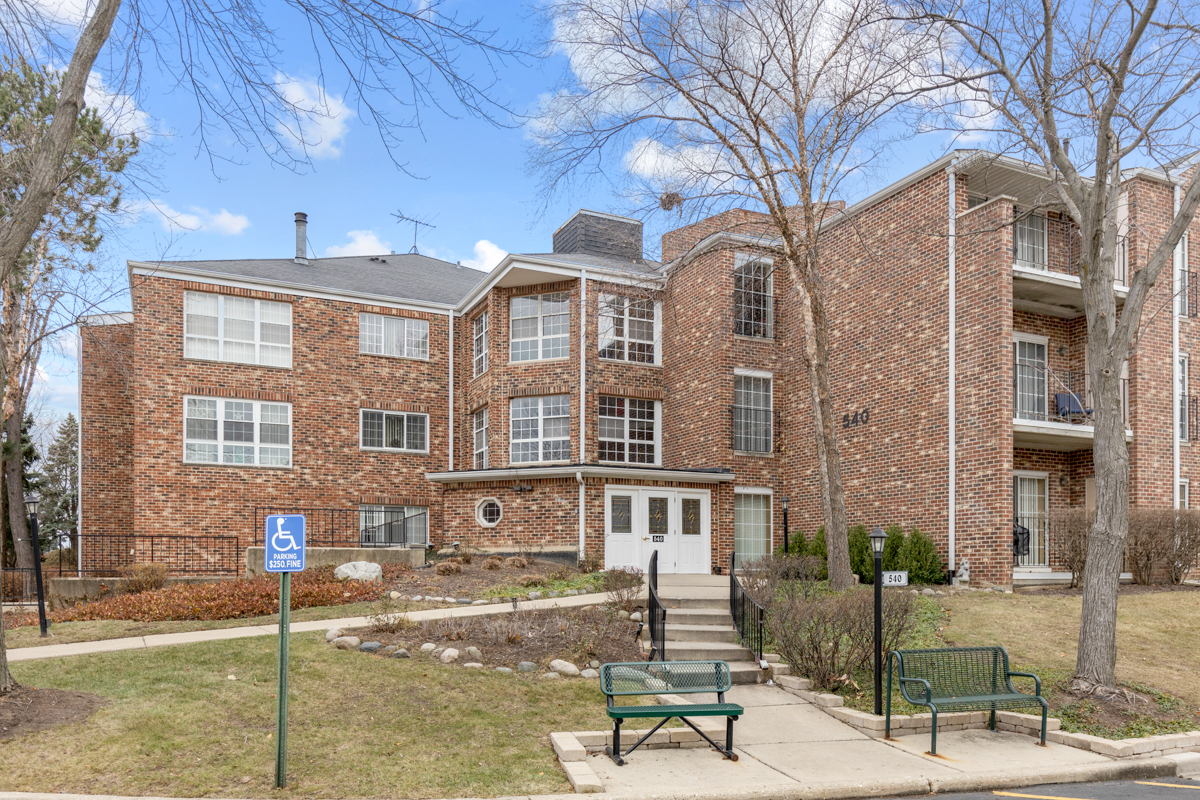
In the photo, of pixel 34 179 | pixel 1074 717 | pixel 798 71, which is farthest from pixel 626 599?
pixel 798 71

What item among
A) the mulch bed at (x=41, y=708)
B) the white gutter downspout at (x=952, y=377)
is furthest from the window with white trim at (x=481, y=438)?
the mulch bed at (x=41, y=708)

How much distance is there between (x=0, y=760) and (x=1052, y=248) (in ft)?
65.6

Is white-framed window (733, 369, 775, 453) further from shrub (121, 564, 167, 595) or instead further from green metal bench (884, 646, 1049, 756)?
shrub (121, 564, 167, 595)

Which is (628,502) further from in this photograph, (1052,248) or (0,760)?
(0,760)

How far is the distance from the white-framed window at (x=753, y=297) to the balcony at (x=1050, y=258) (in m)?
5.82

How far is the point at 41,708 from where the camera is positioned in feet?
25.0

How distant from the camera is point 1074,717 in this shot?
8945 mm

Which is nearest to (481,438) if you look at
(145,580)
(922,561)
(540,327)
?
(540,327)

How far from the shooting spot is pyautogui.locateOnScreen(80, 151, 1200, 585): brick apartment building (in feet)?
57.5

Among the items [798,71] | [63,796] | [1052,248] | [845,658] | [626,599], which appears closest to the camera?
[63,796]

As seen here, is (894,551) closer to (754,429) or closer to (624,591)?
(754,429)

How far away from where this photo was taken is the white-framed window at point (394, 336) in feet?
81.9

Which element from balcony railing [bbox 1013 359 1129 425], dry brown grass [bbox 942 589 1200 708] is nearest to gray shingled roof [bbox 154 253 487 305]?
balcony railing [bbox 1013 359 1129 425]

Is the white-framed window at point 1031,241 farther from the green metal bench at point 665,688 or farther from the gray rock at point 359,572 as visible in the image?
the gray rock at point 359,572
